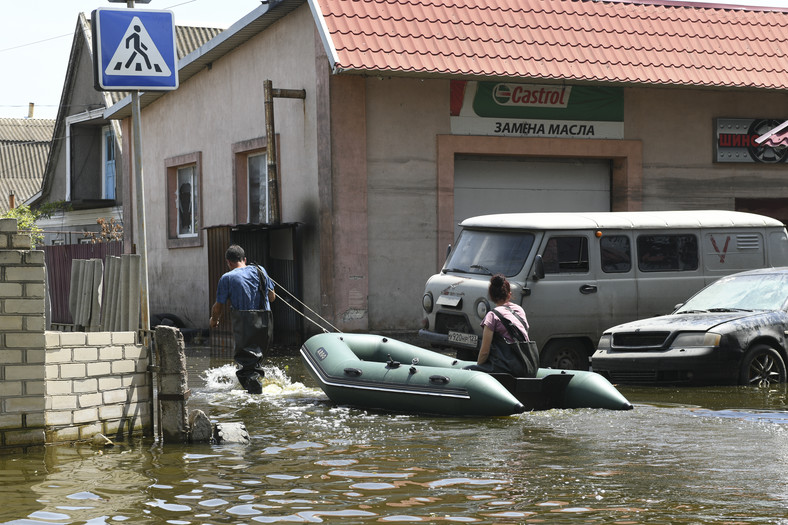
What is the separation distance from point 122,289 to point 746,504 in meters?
5.14

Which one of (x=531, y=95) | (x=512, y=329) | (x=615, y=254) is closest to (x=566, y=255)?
(x=615, y=254)

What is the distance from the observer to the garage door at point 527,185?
19281 mm

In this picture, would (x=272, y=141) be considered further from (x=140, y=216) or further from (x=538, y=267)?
(x=140, y=216)

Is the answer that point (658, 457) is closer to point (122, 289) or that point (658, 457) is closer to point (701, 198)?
point (122, 289)

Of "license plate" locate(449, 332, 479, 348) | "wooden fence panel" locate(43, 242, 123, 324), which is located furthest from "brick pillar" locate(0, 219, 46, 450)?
"wooden fence panel" locate(43, 242, 123, 324)

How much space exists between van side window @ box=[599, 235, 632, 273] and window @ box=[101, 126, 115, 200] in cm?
2192

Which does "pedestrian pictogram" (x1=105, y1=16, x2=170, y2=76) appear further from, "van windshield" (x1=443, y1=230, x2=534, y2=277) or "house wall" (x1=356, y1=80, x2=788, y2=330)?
"house wall" (x1=356, y1=80, x2=788, y2=330)

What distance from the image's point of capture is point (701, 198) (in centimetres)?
2053

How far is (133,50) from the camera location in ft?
29.1

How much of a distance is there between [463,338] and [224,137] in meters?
9.47

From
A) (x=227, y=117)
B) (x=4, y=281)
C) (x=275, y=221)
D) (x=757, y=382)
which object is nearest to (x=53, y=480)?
(x=4, y=281)

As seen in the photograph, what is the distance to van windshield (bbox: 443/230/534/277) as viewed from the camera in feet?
46.9

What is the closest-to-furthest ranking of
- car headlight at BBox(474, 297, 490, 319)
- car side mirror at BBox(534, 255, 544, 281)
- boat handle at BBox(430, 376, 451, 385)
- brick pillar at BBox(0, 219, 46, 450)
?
brick pillar at BBox(0, 219, 46, 450), boat handle at BBox(430, 376, 451, 385), car headlight at BBox(474, 297, 490, 319), car side mirror at BBox(534, 255, 544, 281)

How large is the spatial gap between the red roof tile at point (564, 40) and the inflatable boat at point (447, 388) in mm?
6347
